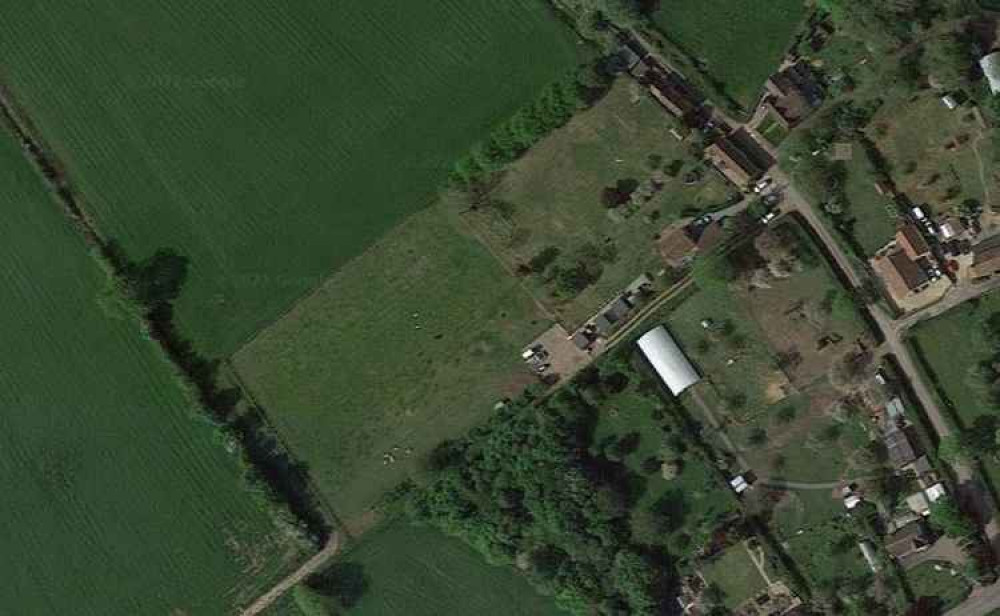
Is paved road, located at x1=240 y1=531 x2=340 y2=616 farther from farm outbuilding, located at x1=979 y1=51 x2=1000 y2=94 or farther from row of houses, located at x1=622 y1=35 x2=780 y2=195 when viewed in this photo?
farm outbuilding, located at x1=979 y1=51 x2=1000 y2=94

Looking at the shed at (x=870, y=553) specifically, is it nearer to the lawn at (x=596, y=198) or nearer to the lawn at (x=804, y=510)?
the lawn at (x=804, y=510)

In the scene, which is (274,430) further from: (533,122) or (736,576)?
(736,576)

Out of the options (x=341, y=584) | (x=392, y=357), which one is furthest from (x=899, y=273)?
(x=341, y=584)

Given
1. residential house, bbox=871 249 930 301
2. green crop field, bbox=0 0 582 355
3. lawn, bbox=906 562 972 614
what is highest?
green crop field, bbox=0 0 582 355

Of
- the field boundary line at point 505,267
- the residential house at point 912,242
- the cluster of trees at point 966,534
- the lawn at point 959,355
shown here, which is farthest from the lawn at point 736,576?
the residential house at point 912,242

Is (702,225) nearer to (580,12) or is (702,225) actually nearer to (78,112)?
(580,12)

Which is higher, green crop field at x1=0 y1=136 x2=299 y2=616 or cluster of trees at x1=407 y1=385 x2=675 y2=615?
green crop field at x1=0 y1=136 x2=299 y2=616

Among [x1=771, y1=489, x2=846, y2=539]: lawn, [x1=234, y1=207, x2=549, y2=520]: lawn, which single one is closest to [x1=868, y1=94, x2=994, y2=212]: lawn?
[x1=771, y1=489, x2=846, y2=539]: lawn
